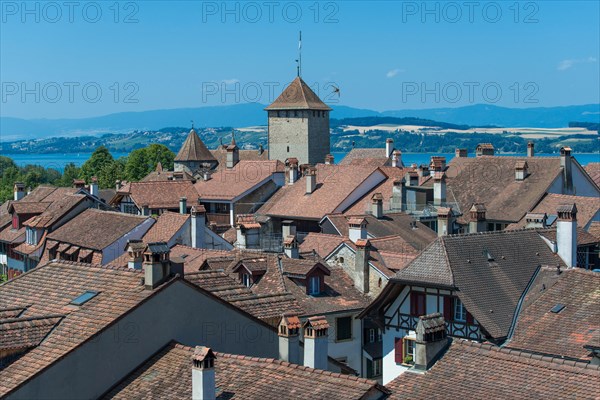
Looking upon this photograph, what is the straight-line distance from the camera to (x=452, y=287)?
32062mm

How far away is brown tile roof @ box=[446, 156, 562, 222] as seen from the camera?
55.6 m

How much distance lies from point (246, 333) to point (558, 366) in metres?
6.56

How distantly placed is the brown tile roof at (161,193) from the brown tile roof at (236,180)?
1130 mm

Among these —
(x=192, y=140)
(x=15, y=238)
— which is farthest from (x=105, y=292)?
(x=192, y=140)

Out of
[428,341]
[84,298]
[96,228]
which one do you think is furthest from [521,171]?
[84,298]

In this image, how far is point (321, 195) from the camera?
64000 mm

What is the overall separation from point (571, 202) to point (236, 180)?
29102 millimetres

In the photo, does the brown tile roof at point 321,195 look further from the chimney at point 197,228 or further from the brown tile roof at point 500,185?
the chimney at point 197,228

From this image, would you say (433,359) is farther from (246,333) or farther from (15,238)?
(15,238)

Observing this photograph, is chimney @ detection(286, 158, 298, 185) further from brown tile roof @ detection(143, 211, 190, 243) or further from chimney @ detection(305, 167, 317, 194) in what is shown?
brown tile roof @ detection(143, 211, 190, 243)

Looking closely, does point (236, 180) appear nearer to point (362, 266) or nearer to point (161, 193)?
point (161, 193)

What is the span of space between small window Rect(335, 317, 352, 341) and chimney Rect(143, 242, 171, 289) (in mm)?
18312

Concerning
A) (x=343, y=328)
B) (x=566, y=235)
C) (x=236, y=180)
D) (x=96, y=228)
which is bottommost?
(x=343, y=328)

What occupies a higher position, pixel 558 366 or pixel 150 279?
pixel 150 279
